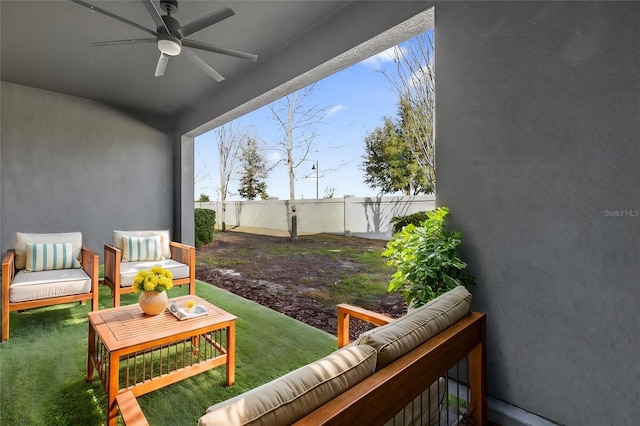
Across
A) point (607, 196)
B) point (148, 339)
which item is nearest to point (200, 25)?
point (148, 339)

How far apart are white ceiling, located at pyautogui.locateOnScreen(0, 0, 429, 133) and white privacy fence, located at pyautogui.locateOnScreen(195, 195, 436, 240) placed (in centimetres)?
135

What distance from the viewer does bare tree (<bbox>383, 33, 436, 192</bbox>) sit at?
8.46 ft

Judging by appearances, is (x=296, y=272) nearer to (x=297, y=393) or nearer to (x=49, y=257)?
(x=49, y=257)

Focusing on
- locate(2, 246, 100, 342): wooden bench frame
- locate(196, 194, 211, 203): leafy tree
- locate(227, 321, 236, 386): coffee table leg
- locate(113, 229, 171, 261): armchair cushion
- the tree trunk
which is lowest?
locate(227, 321, 236, 386): coffee table leg

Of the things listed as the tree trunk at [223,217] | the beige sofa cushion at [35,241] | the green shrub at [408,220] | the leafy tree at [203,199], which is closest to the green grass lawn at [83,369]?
the beige sofa cushion at [35,241]

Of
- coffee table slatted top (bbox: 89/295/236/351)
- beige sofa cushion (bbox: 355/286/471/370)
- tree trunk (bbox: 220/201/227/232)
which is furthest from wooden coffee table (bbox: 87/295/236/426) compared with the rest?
tree trunk (bbox: 220/201/227/232)

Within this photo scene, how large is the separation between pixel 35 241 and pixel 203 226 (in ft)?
8.46

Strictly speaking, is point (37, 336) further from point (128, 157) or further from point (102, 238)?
point (128, 157)

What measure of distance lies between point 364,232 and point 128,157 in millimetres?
4075

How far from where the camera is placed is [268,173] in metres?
4.24

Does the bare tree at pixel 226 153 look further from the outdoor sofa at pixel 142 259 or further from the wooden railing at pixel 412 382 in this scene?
the wooden railing at pixel 412 382

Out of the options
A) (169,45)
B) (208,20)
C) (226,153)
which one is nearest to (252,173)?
(226,153)

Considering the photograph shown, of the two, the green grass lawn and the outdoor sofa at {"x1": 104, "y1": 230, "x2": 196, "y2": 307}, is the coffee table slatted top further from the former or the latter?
the outdoor sofa at {"x1": 104, "y1": 230, "x2": 196, "y2": 307}

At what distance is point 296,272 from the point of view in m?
3.81
